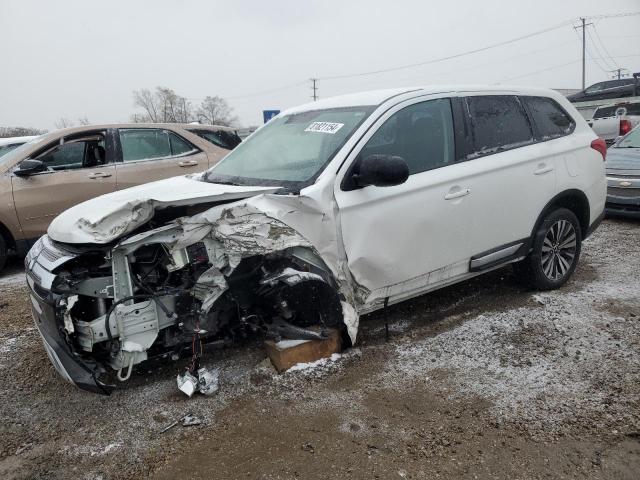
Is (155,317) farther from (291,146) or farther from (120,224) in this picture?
(291,146)

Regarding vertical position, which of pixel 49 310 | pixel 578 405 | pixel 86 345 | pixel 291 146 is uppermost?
pixel 291 146

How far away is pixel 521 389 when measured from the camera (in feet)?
9.71

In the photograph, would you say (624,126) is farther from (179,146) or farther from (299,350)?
(299,350)

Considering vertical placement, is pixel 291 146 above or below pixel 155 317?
above

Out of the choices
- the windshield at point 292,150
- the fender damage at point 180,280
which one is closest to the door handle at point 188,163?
the windshield at point 292,150

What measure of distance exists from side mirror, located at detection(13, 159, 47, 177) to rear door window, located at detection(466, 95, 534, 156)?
481 cm

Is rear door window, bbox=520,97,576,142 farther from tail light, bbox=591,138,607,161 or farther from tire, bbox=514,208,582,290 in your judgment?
tire, bbox=514,208,582,290

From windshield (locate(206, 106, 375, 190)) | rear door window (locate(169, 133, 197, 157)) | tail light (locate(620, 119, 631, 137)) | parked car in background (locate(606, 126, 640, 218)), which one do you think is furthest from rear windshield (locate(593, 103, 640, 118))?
windshield (locate(206, 106, 375, 190))

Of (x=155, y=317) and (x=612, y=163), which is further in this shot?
(x=612, y=163)

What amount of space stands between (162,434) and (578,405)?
232 cm

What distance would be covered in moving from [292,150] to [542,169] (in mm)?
2087

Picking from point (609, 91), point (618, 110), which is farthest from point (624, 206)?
point (609, 91)

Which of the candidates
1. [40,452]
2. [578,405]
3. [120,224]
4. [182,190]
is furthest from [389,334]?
[40,452]

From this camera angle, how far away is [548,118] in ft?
14.2
